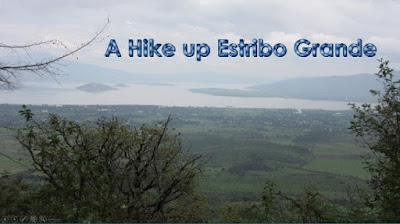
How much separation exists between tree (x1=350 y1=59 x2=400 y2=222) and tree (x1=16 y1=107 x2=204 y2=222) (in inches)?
136

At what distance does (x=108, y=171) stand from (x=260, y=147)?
208 feet

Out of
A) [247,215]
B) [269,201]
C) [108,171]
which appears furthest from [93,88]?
[269,201]

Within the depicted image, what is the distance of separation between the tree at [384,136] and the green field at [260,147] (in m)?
16.6

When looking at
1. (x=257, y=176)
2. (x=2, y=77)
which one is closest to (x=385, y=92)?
(x=2, y=77)

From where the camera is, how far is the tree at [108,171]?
579 cm

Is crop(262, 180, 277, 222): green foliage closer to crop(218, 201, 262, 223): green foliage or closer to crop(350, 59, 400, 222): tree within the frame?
crop(218, 201, 262, 223): green foliage

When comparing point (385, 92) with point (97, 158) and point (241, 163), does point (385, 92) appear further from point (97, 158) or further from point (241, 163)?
point (241, 163)

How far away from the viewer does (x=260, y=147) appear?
224 feet

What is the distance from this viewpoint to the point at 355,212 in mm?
5551

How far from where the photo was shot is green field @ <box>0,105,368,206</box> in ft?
136

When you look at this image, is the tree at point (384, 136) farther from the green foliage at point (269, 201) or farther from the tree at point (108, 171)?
the tree at point (108, 171)

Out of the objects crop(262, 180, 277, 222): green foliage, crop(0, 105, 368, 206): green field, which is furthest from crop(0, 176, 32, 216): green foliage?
crop(0, 105, 368, 206): green field

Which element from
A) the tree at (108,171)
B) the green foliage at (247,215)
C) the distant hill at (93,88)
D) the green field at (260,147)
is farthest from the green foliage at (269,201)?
the distant hill at (93,88)

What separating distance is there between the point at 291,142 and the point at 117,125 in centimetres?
7105
